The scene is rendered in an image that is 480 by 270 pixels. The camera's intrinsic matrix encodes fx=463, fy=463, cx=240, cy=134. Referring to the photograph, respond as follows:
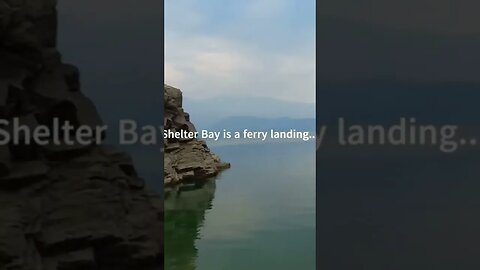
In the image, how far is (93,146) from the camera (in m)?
2.07

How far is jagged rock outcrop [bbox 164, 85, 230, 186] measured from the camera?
3662 mm

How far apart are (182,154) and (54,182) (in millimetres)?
2001

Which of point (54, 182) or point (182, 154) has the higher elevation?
point (182, 154)

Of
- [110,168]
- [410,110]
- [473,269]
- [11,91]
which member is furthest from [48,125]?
[473,269]

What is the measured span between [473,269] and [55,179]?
2043mm

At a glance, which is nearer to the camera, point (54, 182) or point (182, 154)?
point (54, 182)

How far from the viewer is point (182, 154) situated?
3.93 metres

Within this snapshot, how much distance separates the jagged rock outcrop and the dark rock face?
1486mm

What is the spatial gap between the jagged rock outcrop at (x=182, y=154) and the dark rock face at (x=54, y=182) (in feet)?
4.87

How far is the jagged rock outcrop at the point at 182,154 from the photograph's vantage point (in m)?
3.66

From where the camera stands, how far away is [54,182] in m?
1.95

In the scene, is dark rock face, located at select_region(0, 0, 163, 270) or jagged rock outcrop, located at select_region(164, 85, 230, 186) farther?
jagged rock outcrop, located at select_region(164, 85, 230, 186)

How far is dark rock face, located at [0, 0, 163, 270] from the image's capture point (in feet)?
6.01

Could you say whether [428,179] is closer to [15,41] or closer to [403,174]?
[403,174]
